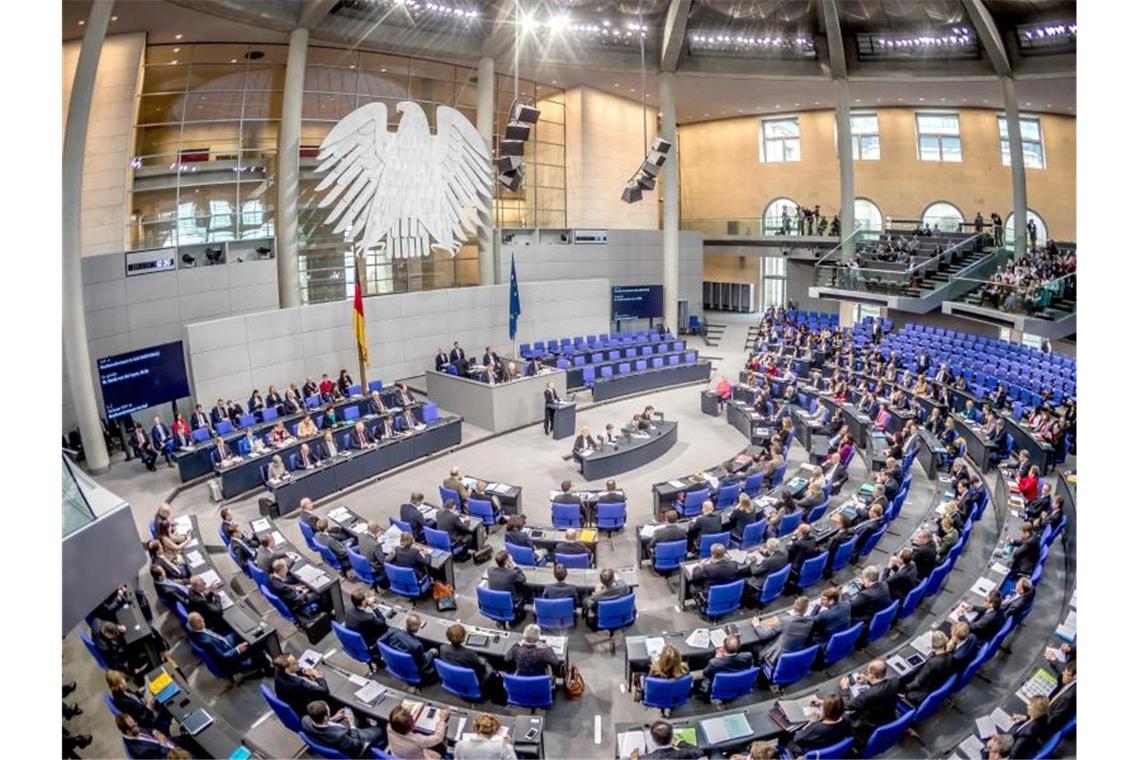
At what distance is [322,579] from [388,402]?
330 inches

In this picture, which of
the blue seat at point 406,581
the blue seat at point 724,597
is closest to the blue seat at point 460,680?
the blue seat at point 406,581

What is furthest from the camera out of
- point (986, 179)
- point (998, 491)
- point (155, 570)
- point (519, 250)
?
point (986, 179)

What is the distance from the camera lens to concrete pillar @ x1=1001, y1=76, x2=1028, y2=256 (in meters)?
22.2

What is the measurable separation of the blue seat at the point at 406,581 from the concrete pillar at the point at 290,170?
11353mm

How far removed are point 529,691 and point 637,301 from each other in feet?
68.9

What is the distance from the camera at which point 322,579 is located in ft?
27.8

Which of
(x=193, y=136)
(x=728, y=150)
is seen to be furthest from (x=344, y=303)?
(x=728, y=150)

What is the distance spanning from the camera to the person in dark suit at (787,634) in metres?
6.92

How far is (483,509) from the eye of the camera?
430 inches

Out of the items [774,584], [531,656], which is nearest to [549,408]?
[774,584]

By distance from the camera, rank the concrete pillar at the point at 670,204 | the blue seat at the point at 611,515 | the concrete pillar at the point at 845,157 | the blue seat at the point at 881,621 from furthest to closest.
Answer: the concrete pillar at the point at 845,157 → the concrete pillar at the point at 670,204 → the blue seat at the point at 611,515 → the blue seat at the point at 881,621

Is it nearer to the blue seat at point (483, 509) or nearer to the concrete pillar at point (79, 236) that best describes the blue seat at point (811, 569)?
the blue seat at point (483, 509)

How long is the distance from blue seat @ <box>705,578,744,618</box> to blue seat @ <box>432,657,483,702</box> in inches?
115
